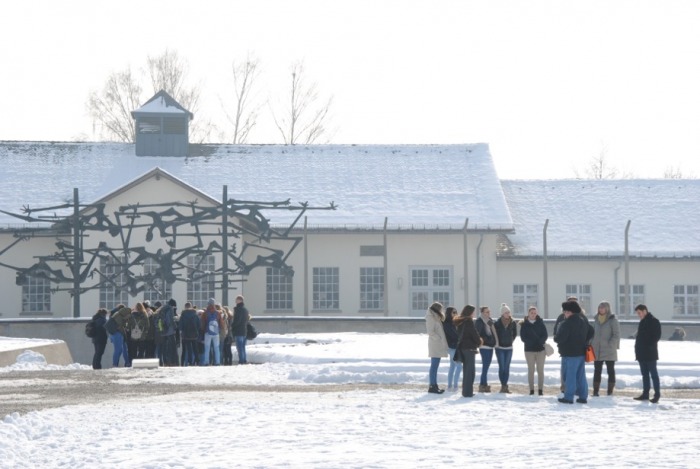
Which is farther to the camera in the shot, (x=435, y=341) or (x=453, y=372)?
(x=453, y=372)

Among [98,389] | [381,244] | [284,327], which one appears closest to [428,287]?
[381,244]

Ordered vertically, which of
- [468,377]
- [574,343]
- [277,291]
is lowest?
[468,377]

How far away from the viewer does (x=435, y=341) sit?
20984mm

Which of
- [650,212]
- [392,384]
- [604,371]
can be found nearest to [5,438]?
[392,384]

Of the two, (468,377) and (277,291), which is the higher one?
(277,291)

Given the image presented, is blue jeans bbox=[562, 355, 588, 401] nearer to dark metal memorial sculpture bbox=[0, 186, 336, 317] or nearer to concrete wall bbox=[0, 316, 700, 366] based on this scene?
concrete wall bbox=[0, 316, 700, 366]

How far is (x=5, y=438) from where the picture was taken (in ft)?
50.4

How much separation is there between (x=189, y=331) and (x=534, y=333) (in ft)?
33.3

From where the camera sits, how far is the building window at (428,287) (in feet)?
154

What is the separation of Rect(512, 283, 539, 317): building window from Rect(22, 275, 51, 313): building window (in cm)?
1660

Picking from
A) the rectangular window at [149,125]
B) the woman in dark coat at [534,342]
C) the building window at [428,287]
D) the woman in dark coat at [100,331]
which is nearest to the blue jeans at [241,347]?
the woman in dark coat at [100,331]

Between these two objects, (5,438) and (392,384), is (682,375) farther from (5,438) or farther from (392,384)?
(5,438)

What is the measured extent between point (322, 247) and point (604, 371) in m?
23.8

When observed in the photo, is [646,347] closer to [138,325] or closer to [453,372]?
[453,372]
